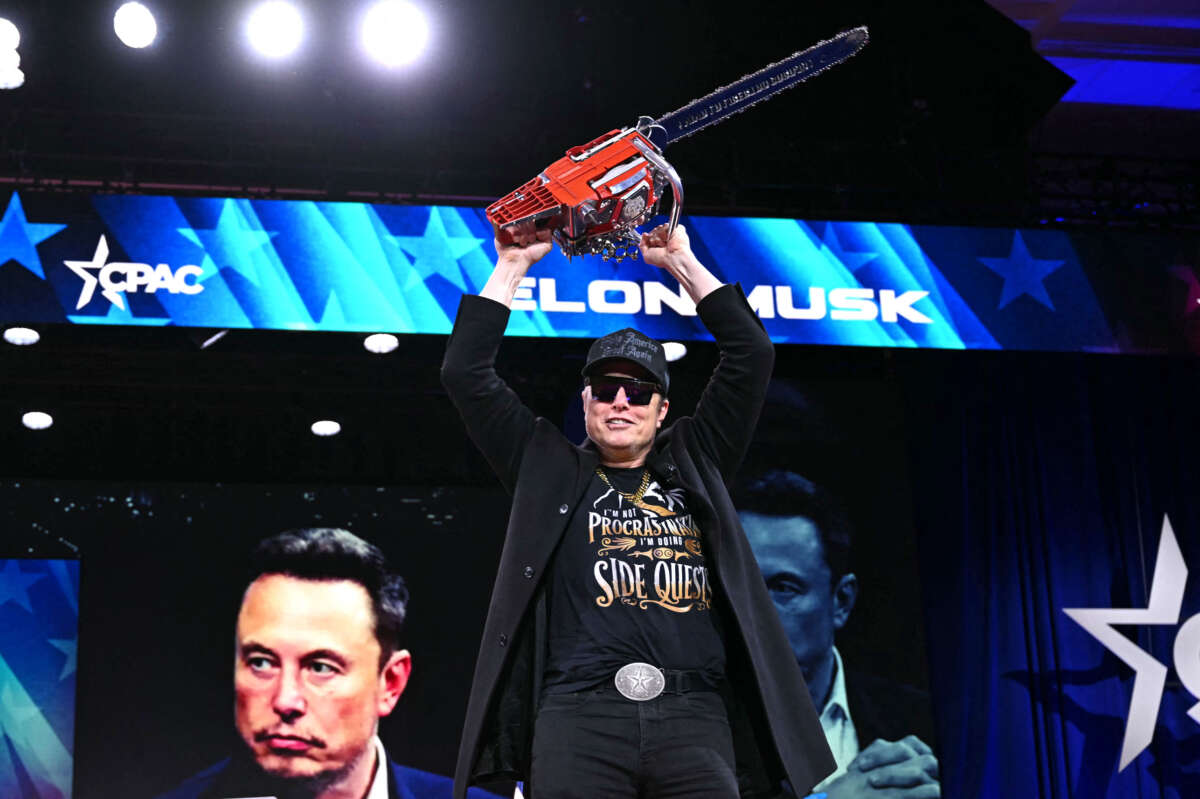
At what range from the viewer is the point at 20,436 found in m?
5.98

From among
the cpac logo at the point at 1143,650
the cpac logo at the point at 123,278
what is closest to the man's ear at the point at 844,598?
the cpac logo at the point at 1143,650

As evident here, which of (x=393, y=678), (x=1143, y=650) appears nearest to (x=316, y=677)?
(x=393, y=678)

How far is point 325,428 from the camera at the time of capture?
6.22 metres

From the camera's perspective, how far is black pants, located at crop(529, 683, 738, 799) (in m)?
2.31

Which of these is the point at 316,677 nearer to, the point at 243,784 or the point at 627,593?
the point at 243,784

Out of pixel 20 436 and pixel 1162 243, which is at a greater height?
pixel 1162 243

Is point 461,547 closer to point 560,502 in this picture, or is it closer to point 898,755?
point 898,755

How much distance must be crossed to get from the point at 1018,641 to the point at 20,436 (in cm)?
471

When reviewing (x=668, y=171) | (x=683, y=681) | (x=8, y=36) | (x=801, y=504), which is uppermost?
(x=8, y=36)

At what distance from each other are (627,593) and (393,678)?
11.5 ft

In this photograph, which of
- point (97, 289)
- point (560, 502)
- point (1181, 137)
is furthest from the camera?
point (1181, 137)

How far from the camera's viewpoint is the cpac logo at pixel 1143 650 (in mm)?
6117

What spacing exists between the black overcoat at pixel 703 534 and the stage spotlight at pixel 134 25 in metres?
3.83

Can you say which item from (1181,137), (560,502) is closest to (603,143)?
(560,502)
